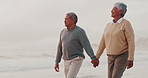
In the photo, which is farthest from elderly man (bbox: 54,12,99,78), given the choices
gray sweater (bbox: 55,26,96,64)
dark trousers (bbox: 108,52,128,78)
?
dark trousers (bbox: 108,52,128,78)

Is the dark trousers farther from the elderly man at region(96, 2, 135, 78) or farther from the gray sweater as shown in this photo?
the gray sweater

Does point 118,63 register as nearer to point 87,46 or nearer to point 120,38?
point 120,38

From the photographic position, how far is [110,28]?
608 centimetres

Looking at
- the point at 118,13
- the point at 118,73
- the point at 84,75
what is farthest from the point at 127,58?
the point at 84,75

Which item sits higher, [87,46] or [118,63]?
[87,46]

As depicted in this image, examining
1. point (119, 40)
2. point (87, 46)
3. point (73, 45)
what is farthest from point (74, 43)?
point (119, 40)

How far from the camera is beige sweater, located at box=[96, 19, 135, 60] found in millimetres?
5887

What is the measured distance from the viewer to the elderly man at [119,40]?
590 cm

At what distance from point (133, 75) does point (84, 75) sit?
4.73 ft

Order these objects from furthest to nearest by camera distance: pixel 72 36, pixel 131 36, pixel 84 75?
pixel 84 75 < pixel 72 36 < pixel 131 36

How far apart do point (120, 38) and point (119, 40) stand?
0.03 m

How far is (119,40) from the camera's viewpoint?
5984mm

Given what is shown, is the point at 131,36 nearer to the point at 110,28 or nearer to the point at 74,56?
the point at 110,28

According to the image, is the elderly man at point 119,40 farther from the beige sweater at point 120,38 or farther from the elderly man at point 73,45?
the elderly man at point 73,45
